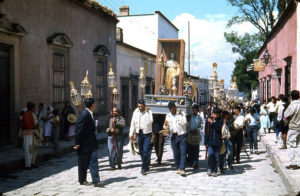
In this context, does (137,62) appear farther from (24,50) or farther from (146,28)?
(24,50)

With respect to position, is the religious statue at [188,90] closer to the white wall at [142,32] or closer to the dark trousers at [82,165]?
the dark trousers at [82,165]

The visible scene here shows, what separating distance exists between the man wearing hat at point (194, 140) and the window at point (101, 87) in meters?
8.76

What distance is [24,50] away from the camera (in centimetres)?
1159

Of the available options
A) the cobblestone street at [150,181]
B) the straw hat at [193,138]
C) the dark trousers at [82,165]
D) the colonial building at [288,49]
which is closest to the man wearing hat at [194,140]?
the straw hat at [193,138]

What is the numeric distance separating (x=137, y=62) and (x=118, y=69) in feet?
12.8

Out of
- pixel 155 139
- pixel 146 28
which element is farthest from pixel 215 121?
pixel 146 28

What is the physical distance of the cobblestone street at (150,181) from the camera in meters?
6.64

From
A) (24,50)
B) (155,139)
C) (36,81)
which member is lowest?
(155,139)

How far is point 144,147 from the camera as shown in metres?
8.45

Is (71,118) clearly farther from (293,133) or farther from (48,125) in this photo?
(293,133)

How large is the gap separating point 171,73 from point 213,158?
18.2 ft

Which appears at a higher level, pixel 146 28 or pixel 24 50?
pixel 146 28

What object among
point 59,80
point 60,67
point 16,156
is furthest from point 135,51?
point 16,156

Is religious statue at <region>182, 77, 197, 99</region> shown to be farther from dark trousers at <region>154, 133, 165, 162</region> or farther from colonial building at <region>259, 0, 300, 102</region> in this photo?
colonial building at <region>259, 0, 300, 102</region>
